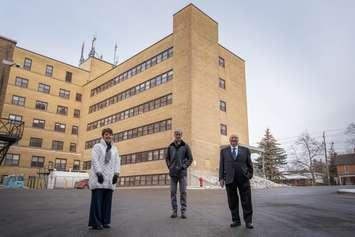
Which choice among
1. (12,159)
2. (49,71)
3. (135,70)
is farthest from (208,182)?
(49,71)

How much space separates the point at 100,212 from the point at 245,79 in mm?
44681

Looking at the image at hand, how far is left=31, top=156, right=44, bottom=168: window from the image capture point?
48.0 meters

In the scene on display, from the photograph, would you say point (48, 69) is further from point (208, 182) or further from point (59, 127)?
point (208, 182)

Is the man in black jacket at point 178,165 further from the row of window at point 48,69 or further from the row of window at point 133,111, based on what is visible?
the row of window at point 48,69

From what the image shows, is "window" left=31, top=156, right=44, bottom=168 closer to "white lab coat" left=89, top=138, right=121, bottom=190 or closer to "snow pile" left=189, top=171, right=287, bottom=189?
"snow pile" left=189, top=171, right=287, bottom=189

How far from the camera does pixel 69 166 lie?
51469 millimetres

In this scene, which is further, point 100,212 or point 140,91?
point 140,91

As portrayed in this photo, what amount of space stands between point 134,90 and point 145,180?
13.4m

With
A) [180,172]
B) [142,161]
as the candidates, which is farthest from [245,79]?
[180,172]

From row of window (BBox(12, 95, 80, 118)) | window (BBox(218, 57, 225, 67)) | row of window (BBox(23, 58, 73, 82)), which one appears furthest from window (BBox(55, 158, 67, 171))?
window (BBox(218, 57, 225, 67))

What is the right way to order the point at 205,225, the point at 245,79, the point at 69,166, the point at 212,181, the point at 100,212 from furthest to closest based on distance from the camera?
1. the point at 69,166
2. the point at 245,79
3. the point at 212,181
4. the point at 205,225
5. the point at 100,212

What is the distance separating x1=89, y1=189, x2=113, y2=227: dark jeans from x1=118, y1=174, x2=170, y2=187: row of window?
29.4m

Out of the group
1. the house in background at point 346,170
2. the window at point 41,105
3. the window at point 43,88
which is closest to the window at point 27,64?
the window at point 43,88

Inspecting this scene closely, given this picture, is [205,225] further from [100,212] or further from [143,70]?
[143,70]
